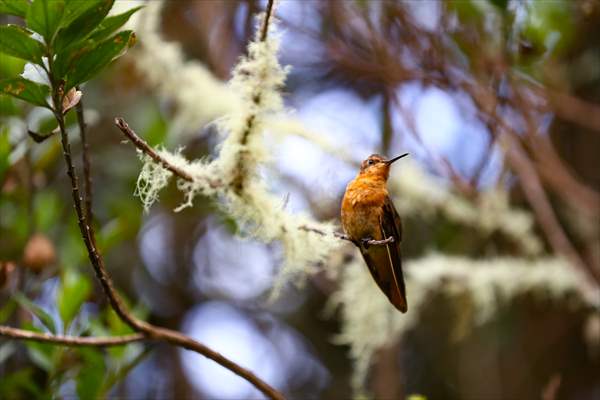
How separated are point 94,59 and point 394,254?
28.2 inches

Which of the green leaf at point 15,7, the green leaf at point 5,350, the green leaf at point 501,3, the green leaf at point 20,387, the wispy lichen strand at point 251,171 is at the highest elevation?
the green leaf at point 501,3

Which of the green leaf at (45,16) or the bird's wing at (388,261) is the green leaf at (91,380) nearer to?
the bird's wing at (388,261)

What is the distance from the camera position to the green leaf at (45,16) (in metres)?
1.07

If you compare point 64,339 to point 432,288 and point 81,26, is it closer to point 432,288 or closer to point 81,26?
point 81,26

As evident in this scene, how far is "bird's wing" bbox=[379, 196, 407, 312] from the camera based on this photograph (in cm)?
150

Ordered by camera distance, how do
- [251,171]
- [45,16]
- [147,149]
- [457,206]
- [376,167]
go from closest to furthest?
1. [45,16]
2. [147,149]
3. [251,171]
4. [376,167]
5. [457,206]

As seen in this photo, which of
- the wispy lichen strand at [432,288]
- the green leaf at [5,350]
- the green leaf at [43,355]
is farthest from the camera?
the wispy lichen strand at [432,288]

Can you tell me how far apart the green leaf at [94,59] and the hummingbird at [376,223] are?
0.62m

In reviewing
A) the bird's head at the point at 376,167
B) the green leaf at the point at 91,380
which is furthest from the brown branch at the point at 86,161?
the bird's head at the point at 376,167

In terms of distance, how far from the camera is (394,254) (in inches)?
60.4

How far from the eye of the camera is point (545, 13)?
2648 mm

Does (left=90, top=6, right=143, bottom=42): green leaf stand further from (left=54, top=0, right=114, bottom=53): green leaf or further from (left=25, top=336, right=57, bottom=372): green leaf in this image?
(left=25, top=336, right=57, bottom=372): green leaf

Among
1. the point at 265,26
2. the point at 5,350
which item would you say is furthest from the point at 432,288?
the point at 265,26

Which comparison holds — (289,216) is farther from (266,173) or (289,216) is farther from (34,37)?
(34,37)
